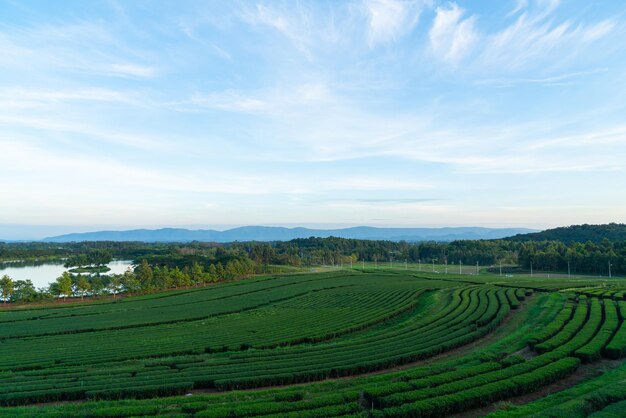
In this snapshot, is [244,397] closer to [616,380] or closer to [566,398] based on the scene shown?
[566,398]

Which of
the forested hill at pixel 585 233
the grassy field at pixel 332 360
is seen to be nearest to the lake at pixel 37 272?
the grassy field at pixel 332 360

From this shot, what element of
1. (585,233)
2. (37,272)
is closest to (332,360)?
(37,272)

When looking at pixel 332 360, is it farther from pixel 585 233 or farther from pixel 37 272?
pixel 585 233

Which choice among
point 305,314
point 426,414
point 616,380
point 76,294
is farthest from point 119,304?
point 616,380

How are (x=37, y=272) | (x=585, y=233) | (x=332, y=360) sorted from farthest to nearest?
(x=585, y=233) < (x=37, y=272) < (x=332, y=360)

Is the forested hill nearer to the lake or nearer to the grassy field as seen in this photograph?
the grassy field

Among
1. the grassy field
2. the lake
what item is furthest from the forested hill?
the lake

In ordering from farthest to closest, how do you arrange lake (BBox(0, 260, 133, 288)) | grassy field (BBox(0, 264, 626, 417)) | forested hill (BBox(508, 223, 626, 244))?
forested hill (BBox(508, 223, 626, 244)) → lake (BBox(0, 260, 133, 288)) → grassy field (BBox(0, 264, 626, 417))
